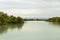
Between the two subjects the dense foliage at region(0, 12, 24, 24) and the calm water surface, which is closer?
the calm water surface

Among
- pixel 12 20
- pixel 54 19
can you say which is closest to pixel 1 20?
pixel 12 20

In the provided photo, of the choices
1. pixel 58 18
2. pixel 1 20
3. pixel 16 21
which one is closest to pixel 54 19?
pixel 58 18

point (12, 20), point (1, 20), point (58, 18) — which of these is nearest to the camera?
point (1, 20)

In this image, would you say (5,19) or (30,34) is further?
(5,19)

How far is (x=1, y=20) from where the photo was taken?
19828 mm

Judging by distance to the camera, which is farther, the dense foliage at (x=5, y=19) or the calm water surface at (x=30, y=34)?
the dense foliage at (x=5, y=19)

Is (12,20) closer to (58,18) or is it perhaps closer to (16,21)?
(16,21)

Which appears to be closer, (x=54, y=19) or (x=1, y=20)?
(x=1, y=20)

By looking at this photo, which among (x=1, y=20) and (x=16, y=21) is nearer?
(x=1, y=20)

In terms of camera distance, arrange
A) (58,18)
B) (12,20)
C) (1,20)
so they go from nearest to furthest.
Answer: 1. (1,20)
2. (12,20)
3. (58,18)

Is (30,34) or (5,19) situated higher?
(30,34)

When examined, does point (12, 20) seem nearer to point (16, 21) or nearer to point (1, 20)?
point (16, 21)

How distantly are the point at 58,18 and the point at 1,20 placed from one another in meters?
21.8

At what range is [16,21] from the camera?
85.1 ft
